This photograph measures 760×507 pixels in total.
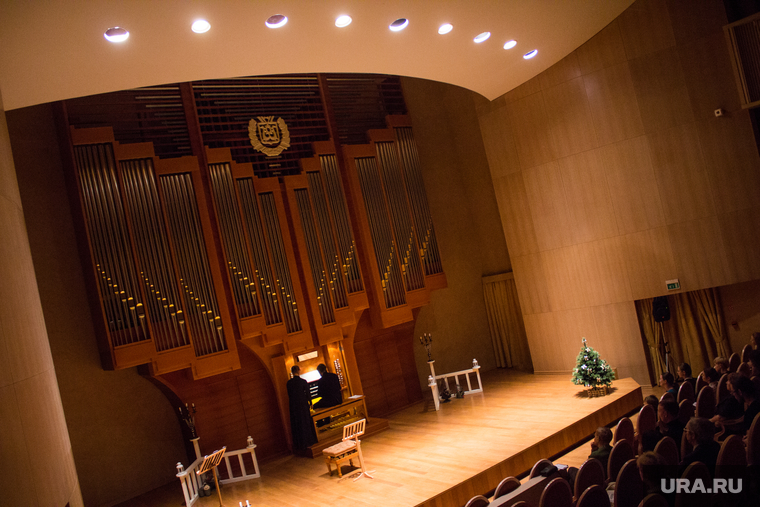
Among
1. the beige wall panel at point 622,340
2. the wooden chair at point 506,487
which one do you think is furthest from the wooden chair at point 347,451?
the beige wall panel at point 622,340

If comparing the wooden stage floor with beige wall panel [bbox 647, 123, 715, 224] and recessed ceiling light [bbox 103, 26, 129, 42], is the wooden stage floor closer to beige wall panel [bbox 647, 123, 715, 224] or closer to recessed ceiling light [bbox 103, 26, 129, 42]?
beige wall panel [bbox 647, 123, 715, 224]

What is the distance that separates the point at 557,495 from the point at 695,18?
673 centimetres

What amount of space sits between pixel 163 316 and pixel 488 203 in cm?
642

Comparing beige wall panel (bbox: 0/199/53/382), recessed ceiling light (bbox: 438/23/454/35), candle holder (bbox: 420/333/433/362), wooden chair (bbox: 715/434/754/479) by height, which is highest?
recessed ceiling light (bbox: 438/23/454/35)

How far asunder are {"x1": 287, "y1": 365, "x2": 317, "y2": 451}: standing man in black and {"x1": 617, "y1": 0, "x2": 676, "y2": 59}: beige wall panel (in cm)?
639

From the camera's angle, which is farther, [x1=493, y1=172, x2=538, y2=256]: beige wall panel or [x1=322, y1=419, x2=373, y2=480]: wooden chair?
[x1=493, y1=172, x2=538, y2=256]: beige wall panel

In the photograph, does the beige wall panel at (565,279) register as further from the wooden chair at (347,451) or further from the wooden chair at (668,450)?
Answer: the wooden chair at (668,450)

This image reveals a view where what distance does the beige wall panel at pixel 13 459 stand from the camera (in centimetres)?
323

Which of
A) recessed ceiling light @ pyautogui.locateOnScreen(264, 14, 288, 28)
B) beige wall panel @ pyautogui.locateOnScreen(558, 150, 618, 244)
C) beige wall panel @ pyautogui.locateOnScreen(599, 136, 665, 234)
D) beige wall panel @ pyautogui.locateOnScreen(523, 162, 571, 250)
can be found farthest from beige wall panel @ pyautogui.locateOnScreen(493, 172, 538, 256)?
recessed ceiling light @ pyautogui.locateOnScreen(264, 14, 288, 28)

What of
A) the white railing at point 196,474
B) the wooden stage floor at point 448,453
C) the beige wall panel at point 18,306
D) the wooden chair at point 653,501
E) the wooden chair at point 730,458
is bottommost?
the wooden stage floor at point 448,453

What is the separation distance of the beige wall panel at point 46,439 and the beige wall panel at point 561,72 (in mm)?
7529

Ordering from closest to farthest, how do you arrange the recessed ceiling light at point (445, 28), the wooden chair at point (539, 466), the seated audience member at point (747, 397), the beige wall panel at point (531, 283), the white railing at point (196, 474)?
the wooden chair at point (539, 466), the seated audience member at point (747, 397), the recessed ceiling light at point (445, 28), the white railing at point (196, 474), the beige wall panel at point (531, 283)

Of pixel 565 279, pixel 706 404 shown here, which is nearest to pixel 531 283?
pixel 565 279

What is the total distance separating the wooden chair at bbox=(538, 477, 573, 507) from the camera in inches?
142
